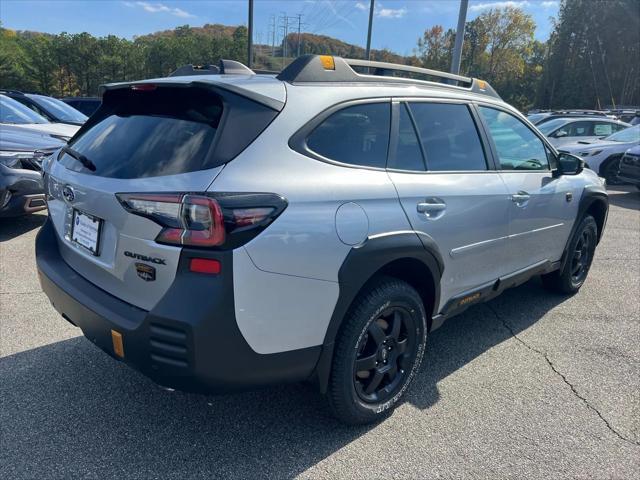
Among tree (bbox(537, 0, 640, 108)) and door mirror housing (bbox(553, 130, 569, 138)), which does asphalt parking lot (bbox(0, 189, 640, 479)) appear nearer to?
door mirror housing (bbox(553, 130, 569, 138))

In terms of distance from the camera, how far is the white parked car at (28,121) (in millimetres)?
7114

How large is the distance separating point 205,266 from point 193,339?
29 centimetres

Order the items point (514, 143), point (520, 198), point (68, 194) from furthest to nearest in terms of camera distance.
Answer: point (514, 143) → point (520, 198) → point (68, 194)

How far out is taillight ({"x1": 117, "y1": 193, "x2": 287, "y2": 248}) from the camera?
1942 mm

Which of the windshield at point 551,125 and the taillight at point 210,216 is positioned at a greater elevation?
the taillight at point 210,216

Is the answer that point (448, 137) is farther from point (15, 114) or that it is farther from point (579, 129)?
point (579, 129)

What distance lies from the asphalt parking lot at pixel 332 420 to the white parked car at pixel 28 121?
13.4 ft

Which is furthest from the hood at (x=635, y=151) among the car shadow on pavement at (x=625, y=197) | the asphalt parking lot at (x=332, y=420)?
the asphalt parking lot at (x=332, y=420)

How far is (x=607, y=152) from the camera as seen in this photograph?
12039mm

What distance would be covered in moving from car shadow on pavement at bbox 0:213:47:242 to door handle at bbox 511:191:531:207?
5.51 meters

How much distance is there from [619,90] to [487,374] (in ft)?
190

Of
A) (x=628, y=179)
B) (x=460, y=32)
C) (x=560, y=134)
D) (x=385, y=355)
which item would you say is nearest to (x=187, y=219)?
(x=385, y=355)

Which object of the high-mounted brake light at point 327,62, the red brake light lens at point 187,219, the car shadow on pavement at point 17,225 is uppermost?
the high-mounted brake light at point 327,62

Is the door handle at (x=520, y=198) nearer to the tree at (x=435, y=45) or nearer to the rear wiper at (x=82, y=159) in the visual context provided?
the rear wiper at (x=82, y=159)
